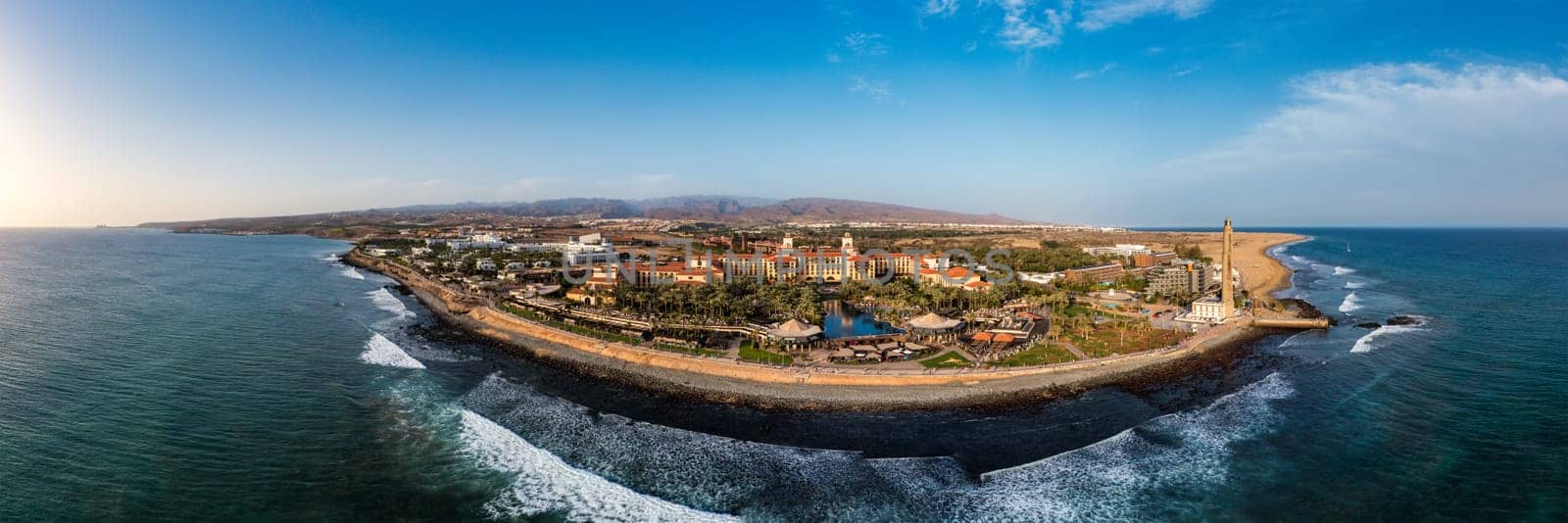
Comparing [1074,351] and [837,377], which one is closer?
[837,377]

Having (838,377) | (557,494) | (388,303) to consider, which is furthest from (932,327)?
(388,303)

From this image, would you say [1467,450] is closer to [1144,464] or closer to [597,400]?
[1144,464]

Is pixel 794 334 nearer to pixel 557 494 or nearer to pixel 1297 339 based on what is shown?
pixel 557 494

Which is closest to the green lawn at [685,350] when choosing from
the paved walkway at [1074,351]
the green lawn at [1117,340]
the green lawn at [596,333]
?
the green lawn at [596,333]

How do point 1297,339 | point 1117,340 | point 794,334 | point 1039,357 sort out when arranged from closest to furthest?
point 1039,357
point 794,334
point 1117,340
point 1297,339

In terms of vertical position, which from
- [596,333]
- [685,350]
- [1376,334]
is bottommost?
[1376,334]

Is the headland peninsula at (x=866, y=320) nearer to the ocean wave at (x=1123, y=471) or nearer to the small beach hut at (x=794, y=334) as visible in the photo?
the small beach hut at (x=794, y=334)

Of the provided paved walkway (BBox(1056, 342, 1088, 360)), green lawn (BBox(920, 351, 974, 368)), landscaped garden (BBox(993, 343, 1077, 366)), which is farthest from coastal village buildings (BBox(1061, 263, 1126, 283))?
green lawn (BBox(920, 351, 974, 368))

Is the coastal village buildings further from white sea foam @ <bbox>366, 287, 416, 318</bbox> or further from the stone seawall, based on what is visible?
white sea foam @ <bbox>366, 287, 416, 318</bbox>
